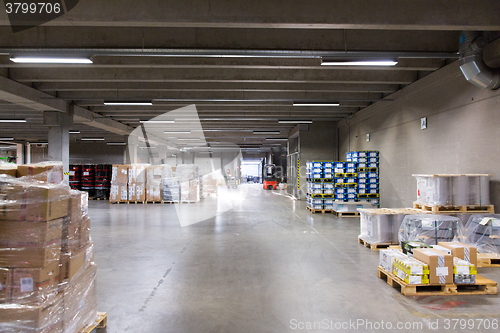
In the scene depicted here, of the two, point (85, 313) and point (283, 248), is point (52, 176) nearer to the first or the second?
point (85, 313)

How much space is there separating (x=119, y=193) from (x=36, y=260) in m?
14.3

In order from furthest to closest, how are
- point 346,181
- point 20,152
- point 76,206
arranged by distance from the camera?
point 20,152 → point 346,181 → point 76,206

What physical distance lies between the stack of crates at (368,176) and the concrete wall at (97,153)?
2315cm

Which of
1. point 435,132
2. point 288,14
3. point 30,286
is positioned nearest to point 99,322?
point 30,286

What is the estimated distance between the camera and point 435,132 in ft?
27.4

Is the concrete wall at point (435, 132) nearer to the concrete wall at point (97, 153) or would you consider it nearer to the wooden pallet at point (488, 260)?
the wooden pallet at point (488, 260)

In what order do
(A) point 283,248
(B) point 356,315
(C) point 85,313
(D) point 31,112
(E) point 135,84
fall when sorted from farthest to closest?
(D) point 31,112, (E) point 135,84, (A) point 283,248, (B) point 356,315, (C) point 85,313

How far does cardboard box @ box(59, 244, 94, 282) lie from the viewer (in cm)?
276

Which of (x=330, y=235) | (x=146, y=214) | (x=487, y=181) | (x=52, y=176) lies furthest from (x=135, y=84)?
(x=487, y=181)

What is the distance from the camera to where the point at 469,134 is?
7035mm

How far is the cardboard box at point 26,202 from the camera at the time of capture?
8.36 feet

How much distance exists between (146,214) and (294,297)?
9.23 metres

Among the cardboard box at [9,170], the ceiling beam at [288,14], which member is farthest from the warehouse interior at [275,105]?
the cardboard box at [9,170]

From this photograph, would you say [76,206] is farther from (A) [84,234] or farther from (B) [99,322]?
(B) [99,322]
